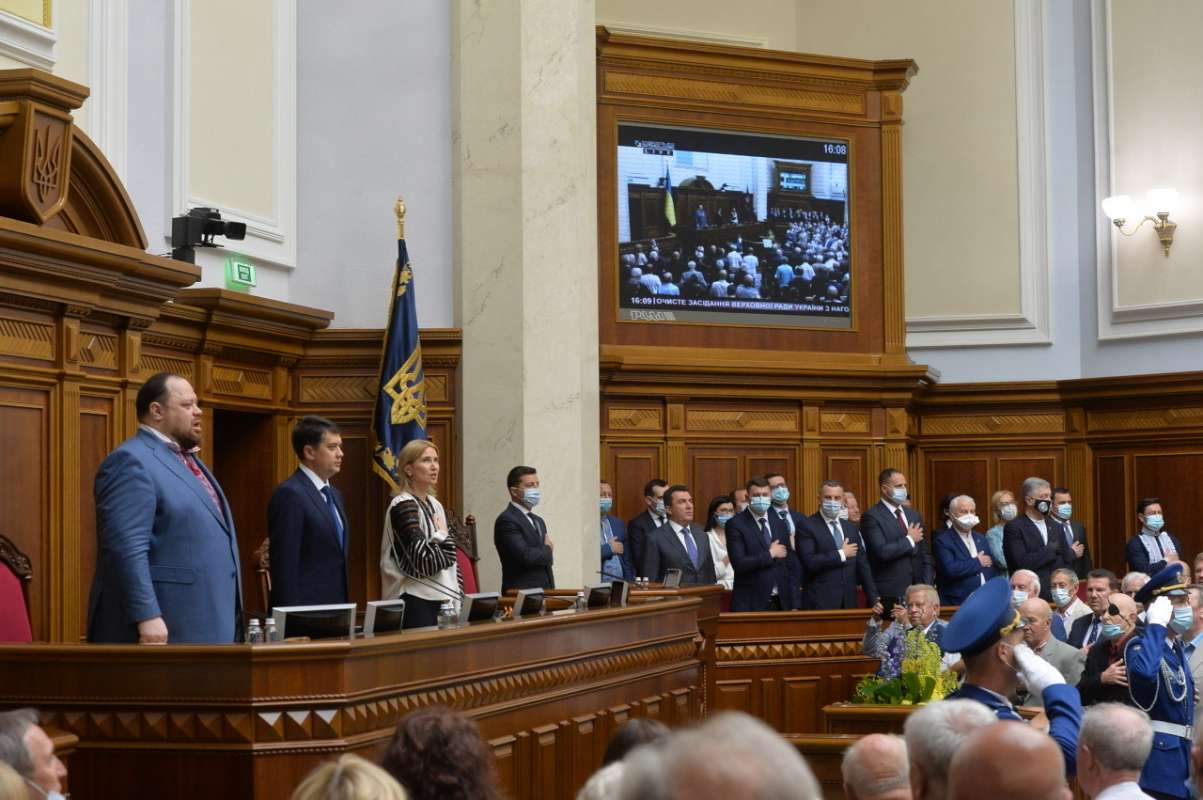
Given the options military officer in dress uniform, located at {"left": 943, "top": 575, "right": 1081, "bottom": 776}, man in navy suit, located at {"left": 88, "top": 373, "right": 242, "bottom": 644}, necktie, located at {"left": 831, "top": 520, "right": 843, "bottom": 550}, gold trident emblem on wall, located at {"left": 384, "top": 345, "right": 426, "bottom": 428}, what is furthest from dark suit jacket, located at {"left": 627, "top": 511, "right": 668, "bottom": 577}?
military officer in dress uniform, located at {"left": 943, "top": 575, "right": 1081, "bottom": 776}

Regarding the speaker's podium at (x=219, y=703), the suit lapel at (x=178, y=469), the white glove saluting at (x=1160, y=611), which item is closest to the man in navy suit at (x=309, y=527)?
the suit lapel at (x=178, y=469)

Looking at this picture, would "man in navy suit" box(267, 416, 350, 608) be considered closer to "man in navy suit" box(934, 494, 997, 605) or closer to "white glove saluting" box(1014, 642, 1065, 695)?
"white glove saluting" box(1014, 642, 1065, 695)

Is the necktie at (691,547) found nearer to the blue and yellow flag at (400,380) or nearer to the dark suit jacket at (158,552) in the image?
the blue and yellow flag at (400,380)

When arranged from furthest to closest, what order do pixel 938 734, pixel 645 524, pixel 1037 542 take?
1. pixel 1037 542
2. pixel 645 524
3. pixel 938 734

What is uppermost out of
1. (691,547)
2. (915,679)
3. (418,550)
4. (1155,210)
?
(1155,210)

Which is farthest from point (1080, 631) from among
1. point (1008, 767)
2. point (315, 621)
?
point (1008, 767)

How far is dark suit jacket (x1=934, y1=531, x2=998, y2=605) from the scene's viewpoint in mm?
11750

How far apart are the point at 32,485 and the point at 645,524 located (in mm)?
4991

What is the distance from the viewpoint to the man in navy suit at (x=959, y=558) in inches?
462

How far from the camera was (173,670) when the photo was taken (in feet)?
14.5

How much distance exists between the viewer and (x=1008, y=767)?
229 cm

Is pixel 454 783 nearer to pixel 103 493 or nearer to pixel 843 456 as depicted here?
pixel 103 493

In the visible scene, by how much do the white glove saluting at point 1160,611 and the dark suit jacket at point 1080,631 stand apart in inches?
56.9

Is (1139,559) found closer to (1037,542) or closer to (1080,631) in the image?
(1037,542)
